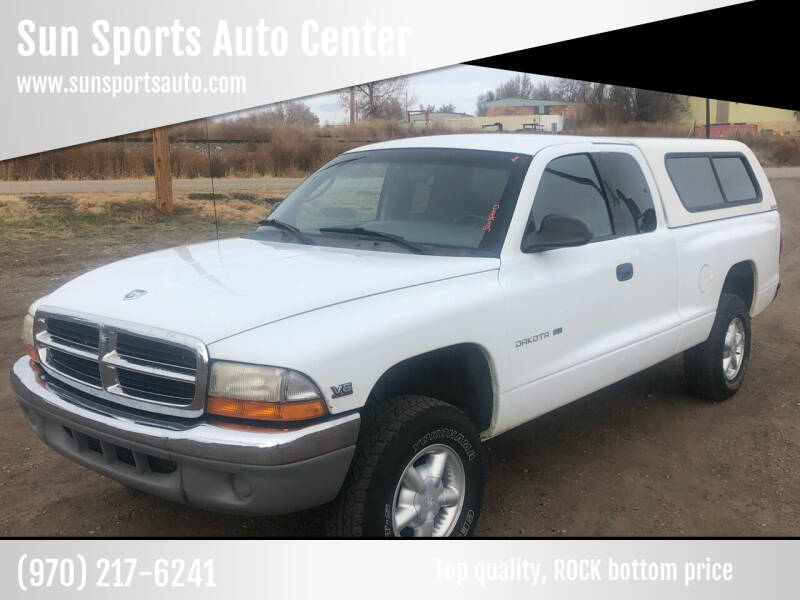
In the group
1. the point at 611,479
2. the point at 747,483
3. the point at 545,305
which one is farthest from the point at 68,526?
the point at 747,483

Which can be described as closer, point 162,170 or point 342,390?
point 342,390

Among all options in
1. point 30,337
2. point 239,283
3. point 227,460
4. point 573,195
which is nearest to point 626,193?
point 573,195

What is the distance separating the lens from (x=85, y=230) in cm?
1297

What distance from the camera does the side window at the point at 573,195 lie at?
4.13 metres

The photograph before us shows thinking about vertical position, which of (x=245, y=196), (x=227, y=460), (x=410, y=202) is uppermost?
(x=410, y=202)

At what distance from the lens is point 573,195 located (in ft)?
14.3

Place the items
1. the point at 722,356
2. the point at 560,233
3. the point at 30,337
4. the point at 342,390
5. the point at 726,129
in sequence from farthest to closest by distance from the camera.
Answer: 1. the point at 726,129
2. the point at 722,356
3. the point at 560,233
4. the point at 30,337
5. the point at 342,390

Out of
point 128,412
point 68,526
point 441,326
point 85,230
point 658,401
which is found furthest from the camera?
point 85,230

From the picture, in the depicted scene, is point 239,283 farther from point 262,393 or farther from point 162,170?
point 162,170

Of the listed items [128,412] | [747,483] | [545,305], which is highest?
[545,305]

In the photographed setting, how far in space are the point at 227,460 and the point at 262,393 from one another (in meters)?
0.27

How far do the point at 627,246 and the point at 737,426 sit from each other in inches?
69.2

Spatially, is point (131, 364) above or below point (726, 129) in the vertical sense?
below

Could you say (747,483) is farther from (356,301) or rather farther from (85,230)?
(85,230)
